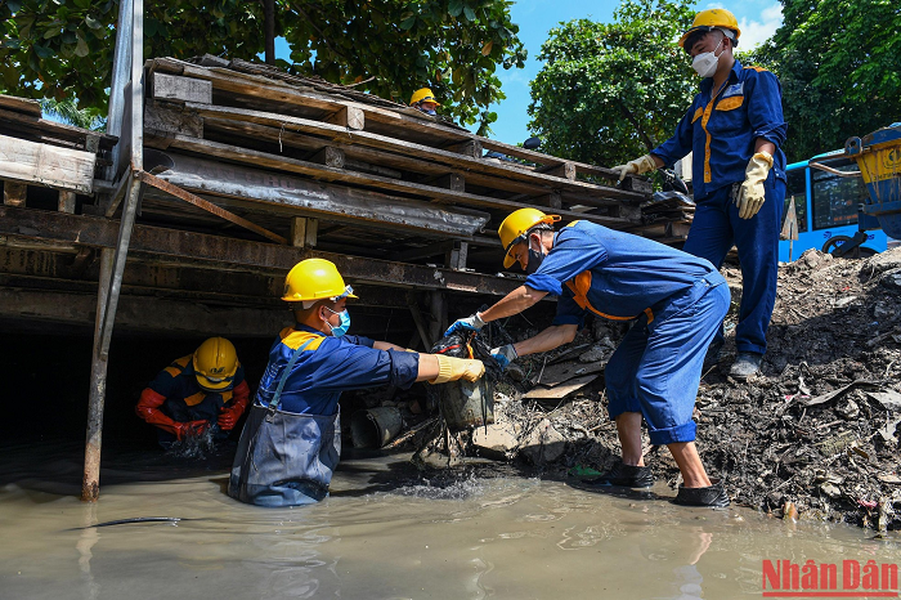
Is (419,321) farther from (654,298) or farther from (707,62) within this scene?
(707,62)

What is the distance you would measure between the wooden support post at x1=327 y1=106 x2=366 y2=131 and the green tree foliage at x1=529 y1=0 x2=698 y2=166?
481 inches

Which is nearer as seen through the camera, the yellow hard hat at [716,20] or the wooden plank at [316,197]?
the wooden plank at [316,197]

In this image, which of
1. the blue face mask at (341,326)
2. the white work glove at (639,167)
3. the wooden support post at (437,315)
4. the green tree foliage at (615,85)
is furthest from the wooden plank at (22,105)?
the green tree foliage at (615,85)

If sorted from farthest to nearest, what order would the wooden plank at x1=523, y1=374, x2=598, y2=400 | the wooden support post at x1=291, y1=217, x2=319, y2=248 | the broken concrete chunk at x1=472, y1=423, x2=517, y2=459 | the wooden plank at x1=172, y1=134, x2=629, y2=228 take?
the wooden plank at x1=523, y1=374, x2=598, y2=400 < the broken concrete chunk at x1=472, y1=423, x2=517, y2=459 < the wooden support post at x1=291, y1=217, x2=319, y2=248 < the wooden plank at x1=172, y1=134, x2=629, y2=228

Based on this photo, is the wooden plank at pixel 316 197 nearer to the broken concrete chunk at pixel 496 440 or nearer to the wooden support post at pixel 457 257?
the wooden support post at pixel 457 257

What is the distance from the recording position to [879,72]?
14.9 m

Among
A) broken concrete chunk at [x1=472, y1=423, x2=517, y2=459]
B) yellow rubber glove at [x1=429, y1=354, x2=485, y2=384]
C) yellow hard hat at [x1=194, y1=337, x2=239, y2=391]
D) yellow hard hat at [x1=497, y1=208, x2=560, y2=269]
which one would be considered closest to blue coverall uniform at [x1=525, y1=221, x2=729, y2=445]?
yellow hard hat at [x1=497, y1=208, x2=560, y2=269]

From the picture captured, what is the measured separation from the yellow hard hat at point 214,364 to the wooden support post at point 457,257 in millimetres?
2221

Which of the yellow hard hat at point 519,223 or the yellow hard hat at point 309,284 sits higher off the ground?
the yellow hard hat at point 519,223

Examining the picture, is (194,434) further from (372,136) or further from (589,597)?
(589,597)

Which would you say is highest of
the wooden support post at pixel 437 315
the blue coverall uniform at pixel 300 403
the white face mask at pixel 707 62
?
the white face mask at pixel 707 62

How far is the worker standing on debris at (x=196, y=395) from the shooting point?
565 centimetres

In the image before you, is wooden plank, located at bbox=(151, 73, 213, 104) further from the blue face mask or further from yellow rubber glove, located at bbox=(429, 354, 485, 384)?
yellow rubber glove, located at bbox=(429, 354, 485, 384)

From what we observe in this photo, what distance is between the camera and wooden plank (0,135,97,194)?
319 centimetres
